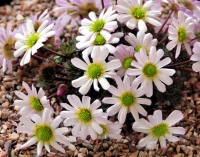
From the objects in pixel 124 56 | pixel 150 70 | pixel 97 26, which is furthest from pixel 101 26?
pixel 150 70

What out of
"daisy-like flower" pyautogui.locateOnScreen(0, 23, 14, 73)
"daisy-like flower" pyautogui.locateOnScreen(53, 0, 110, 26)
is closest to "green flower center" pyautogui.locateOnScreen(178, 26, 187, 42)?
"daisy-like flower" pyautogui.locateOnScreen(53, 0, 110, 26)

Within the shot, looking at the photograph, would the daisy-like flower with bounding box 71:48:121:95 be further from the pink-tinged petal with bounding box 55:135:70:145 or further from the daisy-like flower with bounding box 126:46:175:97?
the pink-tinged petal with bounding box 55:135:70:145

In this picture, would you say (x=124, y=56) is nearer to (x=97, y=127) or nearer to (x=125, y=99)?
(x=125, y=99)

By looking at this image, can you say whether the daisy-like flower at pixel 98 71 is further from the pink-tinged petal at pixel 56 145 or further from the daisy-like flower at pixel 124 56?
the pink-tinged petal at pixel 56 145

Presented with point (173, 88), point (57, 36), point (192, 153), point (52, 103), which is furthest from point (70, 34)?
point (192, 153)

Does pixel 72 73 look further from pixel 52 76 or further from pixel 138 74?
pixel 138 74

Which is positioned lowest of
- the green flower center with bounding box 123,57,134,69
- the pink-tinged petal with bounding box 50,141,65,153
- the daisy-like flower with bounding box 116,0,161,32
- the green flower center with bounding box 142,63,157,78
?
the pink-tinged petal with bounding box 50,141,65,153
